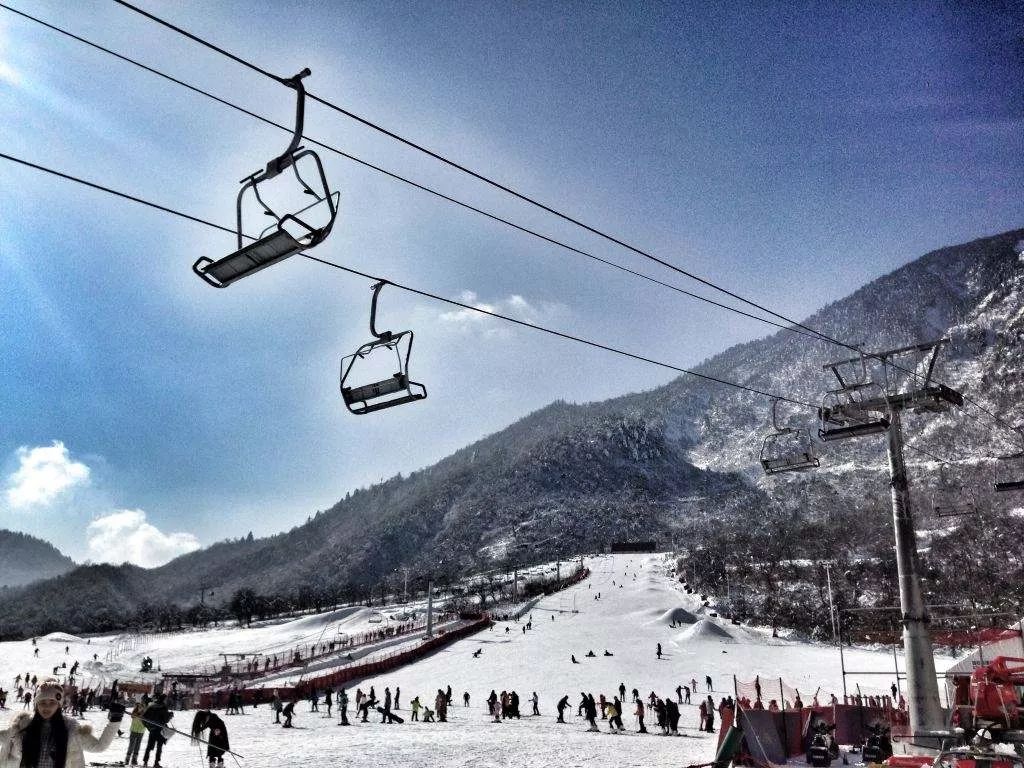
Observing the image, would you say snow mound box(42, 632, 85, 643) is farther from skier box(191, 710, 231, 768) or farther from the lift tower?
the lift tower

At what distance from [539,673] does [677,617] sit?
25950 mm

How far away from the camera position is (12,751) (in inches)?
148

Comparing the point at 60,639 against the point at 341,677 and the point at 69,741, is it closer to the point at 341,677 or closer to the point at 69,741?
the point at 341,677

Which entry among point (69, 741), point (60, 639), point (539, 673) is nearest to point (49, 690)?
point (69, 741)

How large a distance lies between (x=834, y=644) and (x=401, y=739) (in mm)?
43029

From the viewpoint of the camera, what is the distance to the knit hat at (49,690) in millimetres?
3855

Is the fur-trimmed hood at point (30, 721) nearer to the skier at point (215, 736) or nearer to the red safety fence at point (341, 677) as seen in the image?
the skier at point (215, 736)

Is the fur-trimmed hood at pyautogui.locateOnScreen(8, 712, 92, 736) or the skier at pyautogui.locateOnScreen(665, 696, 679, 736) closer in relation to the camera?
the fur-trimmed hood at pyautogui.locateOnScreen(8, 712, 92, 736)

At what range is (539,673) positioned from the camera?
1441 inches

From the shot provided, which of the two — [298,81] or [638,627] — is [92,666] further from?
[298,81]

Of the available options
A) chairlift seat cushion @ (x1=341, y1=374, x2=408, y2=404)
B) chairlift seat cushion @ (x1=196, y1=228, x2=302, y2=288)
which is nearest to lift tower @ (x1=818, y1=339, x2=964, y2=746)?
chairlift seat cushion @ (x1=341, y1=374, x2=408, y2=404)

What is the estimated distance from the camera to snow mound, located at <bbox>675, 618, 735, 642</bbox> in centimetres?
4906

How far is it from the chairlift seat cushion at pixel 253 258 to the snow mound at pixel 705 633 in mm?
48027

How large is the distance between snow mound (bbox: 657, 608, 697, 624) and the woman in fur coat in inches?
2320
